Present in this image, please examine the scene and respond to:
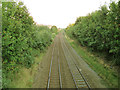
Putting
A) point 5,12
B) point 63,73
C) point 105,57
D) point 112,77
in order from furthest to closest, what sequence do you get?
A: point 105,57 < point 63,73 < point 112,77 < point 5,12

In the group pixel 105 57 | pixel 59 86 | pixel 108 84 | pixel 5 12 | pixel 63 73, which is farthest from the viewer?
pixel 105 57

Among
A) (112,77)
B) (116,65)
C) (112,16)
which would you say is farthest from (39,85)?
(112,16)

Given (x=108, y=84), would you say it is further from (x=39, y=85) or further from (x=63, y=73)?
(x=39, y=85)

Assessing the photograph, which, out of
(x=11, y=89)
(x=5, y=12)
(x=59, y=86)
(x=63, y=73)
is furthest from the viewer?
(x=63, y=73)

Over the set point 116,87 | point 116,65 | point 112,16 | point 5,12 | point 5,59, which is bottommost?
point 116,87

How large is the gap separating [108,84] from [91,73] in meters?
2.35

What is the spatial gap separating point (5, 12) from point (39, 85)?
22.1 ft

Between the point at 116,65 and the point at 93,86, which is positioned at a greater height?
the point at 116,65

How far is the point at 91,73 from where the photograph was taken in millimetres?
10633

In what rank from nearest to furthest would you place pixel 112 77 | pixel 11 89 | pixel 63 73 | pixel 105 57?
1. pixel 11 89
2. pixel 112 77
3. pixel 63 73
4. pixel 105 57

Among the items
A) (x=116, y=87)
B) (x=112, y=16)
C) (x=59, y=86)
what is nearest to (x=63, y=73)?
(x=59, y=86)

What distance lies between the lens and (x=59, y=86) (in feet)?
25.9

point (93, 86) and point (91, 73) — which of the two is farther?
point (91, 73)

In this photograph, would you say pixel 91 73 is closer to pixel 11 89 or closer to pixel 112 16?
pixel 112 16
